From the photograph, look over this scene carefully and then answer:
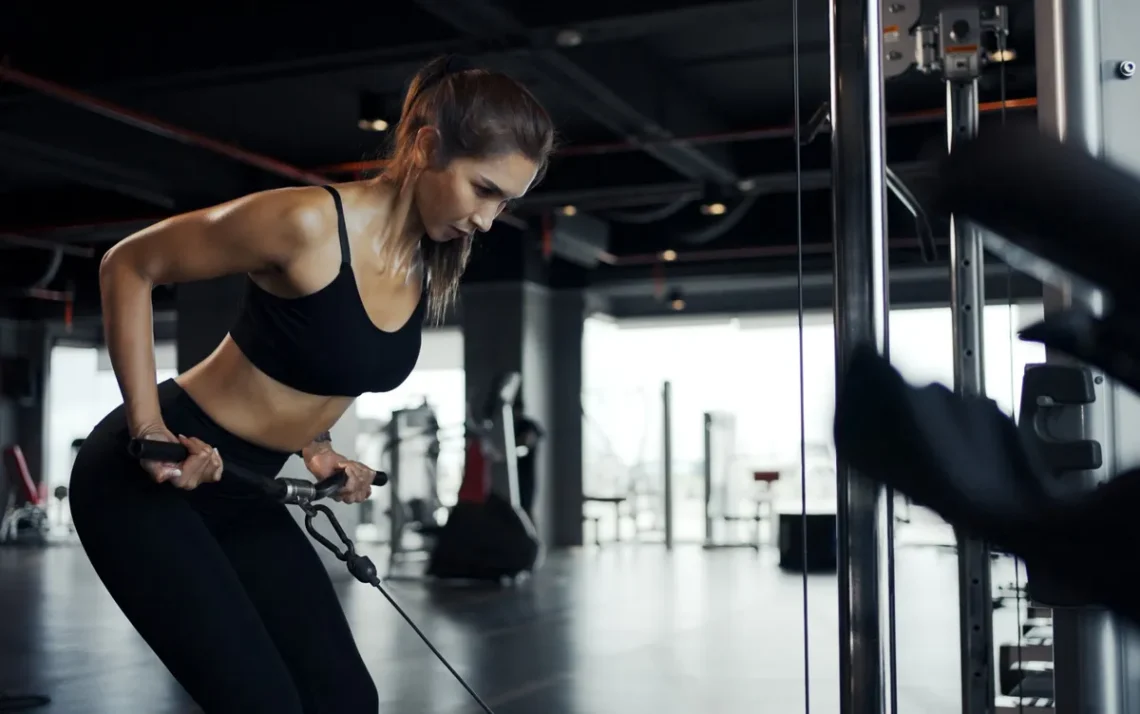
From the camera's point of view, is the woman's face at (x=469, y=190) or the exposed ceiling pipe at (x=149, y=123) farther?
the exposed ceiling pipe at (x=149, y=123)

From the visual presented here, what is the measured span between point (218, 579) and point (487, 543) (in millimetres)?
6268

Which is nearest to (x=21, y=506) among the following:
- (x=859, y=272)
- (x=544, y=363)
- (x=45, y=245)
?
(x=45, y=245)

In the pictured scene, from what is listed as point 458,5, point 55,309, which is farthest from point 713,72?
point 55,309

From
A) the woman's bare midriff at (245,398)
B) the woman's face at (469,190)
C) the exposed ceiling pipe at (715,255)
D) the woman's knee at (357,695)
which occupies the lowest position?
the woman's knee at (357,695)

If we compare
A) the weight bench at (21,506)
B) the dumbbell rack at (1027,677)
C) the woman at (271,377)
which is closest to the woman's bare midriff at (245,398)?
the woman at (271,377)

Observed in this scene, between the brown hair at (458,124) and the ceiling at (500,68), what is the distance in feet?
3.44

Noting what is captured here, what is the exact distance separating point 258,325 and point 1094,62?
1.28m

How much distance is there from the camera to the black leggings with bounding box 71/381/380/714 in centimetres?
133

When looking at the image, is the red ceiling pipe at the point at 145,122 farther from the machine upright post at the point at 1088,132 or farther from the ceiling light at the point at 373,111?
the machine upright post at the point at 1088,132

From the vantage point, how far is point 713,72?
21.4 feet

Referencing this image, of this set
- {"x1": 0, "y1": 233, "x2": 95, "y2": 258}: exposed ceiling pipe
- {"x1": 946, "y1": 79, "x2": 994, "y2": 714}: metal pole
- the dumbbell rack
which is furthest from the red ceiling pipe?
the dumbbell rack

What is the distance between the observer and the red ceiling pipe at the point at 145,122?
5410mm

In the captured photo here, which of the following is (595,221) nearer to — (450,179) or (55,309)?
(55,309)

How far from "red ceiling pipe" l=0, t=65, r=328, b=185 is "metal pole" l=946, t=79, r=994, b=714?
4590 mm
